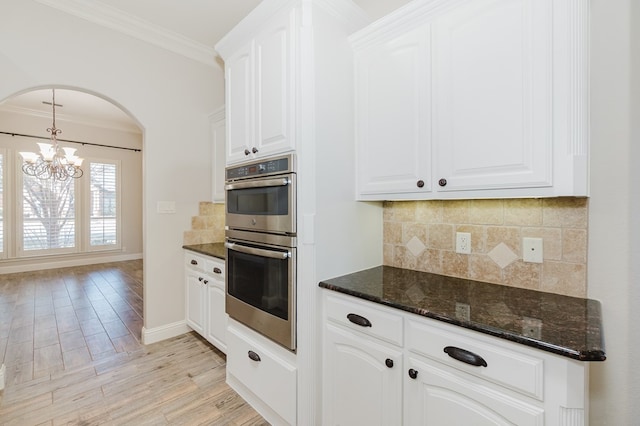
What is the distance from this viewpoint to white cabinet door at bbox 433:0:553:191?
3.66ft

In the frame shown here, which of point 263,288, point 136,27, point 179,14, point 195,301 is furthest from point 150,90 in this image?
point 263,288

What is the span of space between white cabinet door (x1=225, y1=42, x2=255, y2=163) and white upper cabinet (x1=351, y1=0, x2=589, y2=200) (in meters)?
0.66

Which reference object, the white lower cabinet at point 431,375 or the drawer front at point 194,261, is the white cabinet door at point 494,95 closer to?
the white lower cabinet at point 431,375

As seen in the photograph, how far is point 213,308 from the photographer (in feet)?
8.00

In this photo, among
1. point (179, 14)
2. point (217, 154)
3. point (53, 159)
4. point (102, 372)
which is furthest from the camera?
point (53, 159)

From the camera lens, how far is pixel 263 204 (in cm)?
169

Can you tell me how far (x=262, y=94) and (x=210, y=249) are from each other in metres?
1.58

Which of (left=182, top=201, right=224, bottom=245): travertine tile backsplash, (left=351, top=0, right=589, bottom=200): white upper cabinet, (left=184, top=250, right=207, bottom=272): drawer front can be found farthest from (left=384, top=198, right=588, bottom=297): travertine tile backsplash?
(left=182, top=201, right=224, bottom=245): travertine tile backsplash

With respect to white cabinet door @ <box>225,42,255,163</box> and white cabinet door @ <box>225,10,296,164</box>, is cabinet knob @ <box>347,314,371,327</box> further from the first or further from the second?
white cabinet door @ <box>225,42,255,163</box>

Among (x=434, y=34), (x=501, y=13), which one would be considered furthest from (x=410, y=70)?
(x=501, y=13)

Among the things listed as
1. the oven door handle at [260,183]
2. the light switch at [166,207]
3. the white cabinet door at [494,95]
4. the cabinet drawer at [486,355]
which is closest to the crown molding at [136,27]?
the light switch at [166,207]

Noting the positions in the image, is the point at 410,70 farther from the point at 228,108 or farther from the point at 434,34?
the point at 228,108

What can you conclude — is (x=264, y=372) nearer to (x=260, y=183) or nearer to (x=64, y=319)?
(x=260, y=183)

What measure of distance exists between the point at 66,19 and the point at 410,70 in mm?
2735
